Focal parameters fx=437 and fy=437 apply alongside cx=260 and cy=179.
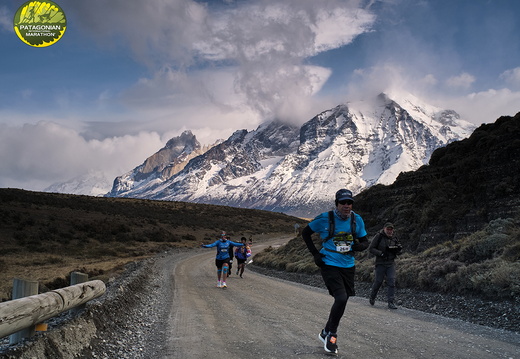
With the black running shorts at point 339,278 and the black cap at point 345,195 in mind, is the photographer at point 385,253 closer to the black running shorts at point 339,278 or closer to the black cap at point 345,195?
the black running shorts at point 339,278

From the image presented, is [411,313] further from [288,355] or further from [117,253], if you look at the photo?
[117,253]

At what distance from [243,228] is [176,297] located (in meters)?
75.3

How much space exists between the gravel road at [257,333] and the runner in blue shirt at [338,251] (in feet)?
2.32

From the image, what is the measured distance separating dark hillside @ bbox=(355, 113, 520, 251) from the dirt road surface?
8.76 metres

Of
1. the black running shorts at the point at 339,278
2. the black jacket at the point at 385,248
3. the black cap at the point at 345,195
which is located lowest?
the black running shorts at the point at 339,278

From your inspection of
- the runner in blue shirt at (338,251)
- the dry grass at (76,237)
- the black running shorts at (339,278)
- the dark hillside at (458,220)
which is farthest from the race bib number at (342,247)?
the dry grass at (76,237)

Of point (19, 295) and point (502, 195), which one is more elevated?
point (502, 195)

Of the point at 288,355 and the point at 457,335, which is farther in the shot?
the point at 457,335

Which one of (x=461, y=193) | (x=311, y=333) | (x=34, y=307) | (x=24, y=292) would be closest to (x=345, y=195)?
(x=311, y=333)

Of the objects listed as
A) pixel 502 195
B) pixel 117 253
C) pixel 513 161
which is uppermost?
pixel 513 161

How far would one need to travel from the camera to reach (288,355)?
21.4ft

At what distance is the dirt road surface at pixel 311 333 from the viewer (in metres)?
6.78

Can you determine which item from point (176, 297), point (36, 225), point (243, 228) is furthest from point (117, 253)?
point (243, 228)

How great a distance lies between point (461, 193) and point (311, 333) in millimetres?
16646
